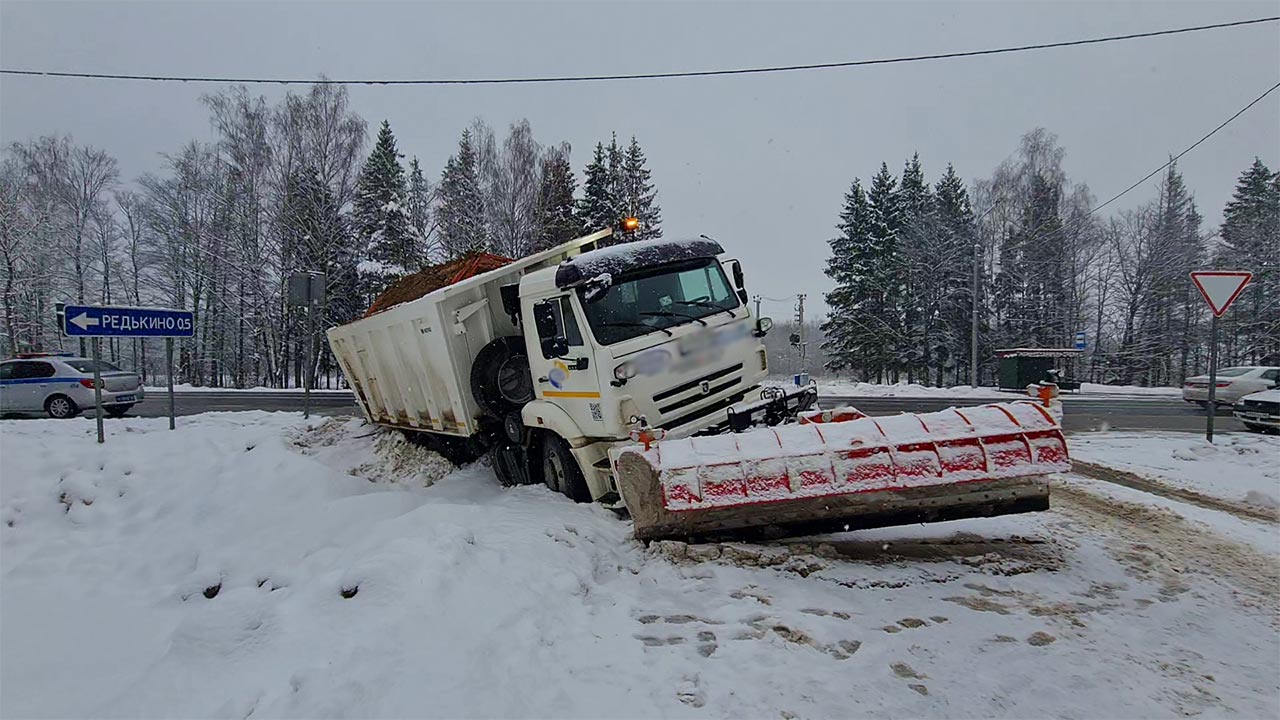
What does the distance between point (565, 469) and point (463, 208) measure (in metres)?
27.2

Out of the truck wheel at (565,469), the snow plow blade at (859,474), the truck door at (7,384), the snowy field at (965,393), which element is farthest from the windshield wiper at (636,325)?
the snowy field at (965,393)

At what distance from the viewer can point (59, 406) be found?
1508cm

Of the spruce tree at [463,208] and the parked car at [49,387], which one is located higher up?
the spruce tree at [463,208]

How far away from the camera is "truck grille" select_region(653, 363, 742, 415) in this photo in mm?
6465

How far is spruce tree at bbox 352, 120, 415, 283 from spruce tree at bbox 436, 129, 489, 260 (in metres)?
2.06

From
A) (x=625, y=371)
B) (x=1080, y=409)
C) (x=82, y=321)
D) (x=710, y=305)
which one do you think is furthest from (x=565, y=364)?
(x=1080, y=409)

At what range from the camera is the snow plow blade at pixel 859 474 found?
14.8ft

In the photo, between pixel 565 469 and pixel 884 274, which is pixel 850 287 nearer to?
pixel 884 274

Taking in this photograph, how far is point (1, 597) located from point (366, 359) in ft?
18.7

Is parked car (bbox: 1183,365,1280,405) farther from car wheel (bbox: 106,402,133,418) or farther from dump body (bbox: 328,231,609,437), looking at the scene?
car wheel (bbox: 106,402,133,418)

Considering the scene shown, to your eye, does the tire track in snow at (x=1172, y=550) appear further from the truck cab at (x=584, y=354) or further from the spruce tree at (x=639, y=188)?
the spruce tree at (x=639, y=188)

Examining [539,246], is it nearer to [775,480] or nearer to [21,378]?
[21,378]

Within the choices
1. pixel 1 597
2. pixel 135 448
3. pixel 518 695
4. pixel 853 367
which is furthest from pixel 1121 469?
pixel 853 367

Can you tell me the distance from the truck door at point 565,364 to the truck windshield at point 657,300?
0.27 meters
